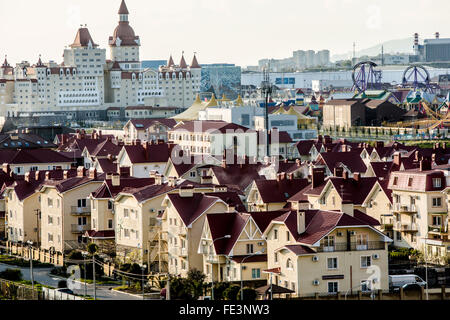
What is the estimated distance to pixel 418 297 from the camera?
885 inches

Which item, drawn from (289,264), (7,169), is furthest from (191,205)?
(7,169)

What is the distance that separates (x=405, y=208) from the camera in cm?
3058

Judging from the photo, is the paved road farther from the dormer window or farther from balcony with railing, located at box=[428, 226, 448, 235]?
the dormer window

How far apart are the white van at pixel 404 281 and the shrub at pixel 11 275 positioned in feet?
28.7

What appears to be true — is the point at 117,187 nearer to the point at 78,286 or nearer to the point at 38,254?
the point at 38,254

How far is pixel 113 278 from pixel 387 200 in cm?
731

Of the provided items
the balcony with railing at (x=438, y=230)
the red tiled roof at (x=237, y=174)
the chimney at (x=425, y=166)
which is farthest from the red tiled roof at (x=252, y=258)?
the red tiled roof at (x=237, y=174)

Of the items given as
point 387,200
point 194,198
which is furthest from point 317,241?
point 387,200

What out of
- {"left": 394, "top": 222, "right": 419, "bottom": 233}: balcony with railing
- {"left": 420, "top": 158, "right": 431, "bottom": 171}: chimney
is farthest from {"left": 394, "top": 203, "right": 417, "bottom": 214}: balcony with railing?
{"left": 420, "top": 158, "right": 431, "bottom": 171}: chimney

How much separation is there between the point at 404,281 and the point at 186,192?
6482mm

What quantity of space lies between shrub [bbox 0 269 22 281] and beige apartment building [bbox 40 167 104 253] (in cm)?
543

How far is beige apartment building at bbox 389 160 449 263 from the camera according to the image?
2971 centimetres

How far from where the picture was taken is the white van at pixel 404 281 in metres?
24.2
